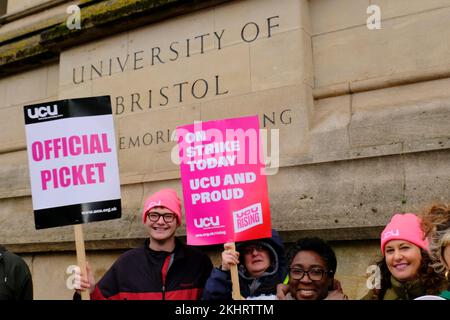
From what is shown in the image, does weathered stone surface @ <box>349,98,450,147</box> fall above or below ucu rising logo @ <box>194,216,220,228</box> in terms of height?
above

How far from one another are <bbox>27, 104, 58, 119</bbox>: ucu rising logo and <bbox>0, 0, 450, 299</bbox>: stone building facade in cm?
185

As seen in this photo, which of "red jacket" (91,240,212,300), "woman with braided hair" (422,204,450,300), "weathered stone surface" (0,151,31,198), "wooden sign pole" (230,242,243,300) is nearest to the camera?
"woman with braided hair" (422,204,450,300)

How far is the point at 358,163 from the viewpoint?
4.59 meters

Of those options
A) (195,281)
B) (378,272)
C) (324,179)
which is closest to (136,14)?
(324,179)

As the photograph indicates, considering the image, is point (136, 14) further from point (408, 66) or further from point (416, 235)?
point (416, 235)

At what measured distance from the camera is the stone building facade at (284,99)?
446cm

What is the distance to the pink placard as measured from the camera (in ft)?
11.8

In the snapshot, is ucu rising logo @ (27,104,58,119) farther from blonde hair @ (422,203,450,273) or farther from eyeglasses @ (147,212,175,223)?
blonde hair @ (422,203,450,273)

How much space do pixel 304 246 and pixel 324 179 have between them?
1412 millimetres

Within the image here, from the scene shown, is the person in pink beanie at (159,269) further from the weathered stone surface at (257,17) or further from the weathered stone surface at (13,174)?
the weathered stone surface at (13,174)

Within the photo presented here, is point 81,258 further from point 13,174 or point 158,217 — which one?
point 13,174

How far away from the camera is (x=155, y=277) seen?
12.8 ft

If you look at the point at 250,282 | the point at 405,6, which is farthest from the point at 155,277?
the point at 405,6

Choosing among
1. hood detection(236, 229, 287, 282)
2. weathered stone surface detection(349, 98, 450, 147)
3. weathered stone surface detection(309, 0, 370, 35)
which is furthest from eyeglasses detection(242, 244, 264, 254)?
weathered stone surface detection(309, 0, 370, 35)
